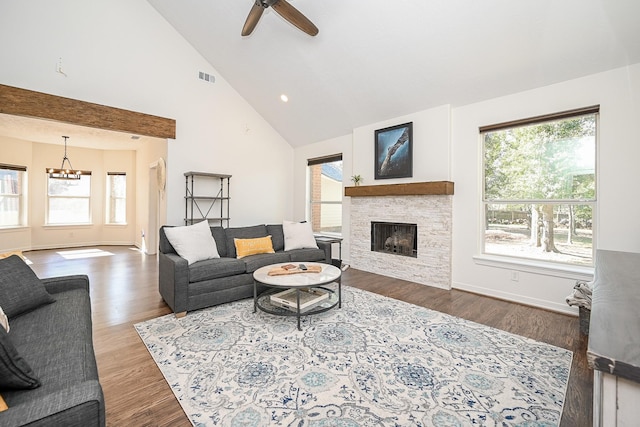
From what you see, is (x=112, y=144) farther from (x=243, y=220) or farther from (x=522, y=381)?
(x=522, y=381)

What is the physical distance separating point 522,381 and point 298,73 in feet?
14.8

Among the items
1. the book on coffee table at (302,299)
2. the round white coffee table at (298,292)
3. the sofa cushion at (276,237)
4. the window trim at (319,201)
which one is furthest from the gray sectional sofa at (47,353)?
the window trim at (319,201)

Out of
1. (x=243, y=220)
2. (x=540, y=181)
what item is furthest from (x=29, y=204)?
(x=540, y=181)

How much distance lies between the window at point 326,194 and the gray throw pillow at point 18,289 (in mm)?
4399

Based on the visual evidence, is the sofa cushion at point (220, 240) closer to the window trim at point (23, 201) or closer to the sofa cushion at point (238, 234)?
the sofa cushion at point (238, 234)

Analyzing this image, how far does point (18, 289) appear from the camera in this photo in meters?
1.82

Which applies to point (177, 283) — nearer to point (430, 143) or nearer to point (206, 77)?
point (430, 143)

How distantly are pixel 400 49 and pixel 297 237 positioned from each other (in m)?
2.89

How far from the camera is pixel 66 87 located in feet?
12.3

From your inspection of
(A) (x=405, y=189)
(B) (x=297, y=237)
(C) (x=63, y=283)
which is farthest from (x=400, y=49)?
(C) (x=63, y=283)

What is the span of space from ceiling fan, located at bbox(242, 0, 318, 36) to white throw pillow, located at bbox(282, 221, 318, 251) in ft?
8.65

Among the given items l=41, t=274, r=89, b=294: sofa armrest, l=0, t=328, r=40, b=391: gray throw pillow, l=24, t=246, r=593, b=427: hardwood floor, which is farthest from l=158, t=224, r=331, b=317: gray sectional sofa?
l=0, t=328, r=40, b=391: gray throw pillow

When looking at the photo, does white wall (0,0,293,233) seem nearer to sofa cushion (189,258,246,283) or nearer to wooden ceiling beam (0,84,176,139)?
wooden ceiling beam (0,84,176,139)

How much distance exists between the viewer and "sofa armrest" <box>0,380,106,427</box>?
78cm
